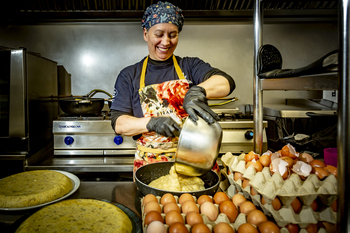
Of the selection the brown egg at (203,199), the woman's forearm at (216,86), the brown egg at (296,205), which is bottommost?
the brown egg at (203,199)

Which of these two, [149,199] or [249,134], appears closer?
[149,199]

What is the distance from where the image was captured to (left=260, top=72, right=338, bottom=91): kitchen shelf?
1.85ft

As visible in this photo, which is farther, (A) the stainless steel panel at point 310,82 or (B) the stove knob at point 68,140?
(B) the stove knob at point 68,140

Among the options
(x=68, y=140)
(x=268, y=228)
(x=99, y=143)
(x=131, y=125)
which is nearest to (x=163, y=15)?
(x=131, y=125)

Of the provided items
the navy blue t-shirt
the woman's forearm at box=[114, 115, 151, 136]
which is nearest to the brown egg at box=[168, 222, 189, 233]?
the woman's forearm at box=[114, 115, 151, 136]

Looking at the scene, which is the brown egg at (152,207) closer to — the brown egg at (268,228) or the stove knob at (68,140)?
the brown egg at (268,228)

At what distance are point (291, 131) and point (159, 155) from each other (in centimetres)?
138

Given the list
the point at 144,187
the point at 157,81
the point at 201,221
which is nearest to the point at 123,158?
the point at 157,81

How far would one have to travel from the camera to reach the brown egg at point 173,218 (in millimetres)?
720

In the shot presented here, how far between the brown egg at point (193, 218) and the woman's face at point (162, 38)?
1.11m

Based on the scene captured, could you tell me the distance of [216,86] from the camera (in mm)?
1383

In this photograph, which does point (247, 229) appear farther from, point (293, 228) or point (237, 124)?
point (237, 124)

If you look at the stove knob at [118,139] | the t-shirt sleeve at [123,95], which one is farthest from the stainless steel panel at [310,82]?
the stove knob at [118,139]

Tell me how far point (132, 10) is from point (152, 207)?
2410 mm
